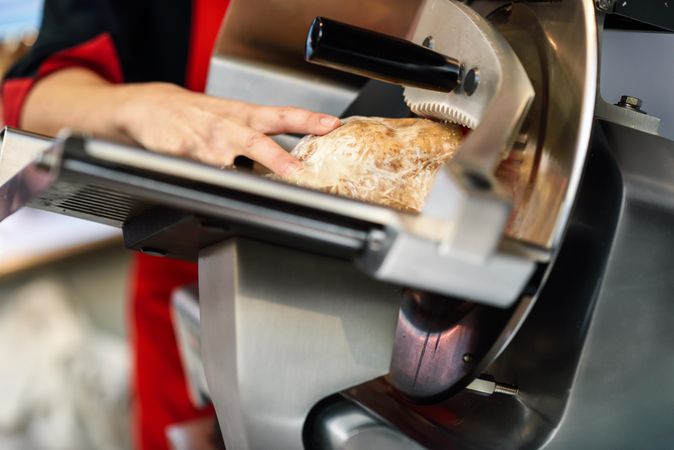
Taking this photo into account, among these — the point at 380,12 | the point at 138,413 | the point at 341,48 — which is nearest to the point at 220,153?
the point at 341,48

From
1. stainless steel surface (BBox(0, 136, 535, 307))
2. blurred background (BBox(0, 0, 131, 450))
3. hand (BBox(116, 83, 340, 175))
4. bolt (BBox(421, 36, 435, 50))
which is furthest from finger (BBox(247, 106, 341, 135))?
blurred background (BBox(0, 0, 131, 450))

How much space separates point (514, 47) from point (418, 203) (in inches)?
7.4

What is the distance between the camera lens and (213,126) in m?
0.73

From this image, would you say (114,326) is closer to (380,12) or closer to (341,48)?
(380,12)

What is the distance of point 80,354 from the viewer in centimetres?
226

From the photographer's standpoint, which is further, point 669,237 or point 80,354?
point 80,354

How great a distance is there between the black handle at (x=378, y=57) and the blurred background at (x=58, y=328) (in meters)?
1.80

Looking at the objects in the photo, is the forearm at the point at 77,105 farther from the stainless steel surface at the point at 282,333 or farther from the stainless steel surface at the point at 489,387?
the stainless steel surface at the point at 489,387

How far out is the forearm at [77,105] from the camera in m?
0.87

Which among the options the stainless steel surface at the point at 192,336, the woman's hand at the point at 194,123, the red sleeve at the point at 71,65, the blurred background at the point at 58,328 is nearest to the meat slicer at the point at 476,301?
the woman's hand at the point at 194,123

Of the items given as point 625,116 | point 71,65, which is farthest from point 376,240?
point 71,65

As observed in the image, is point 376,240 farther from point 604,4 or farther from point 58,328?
point 58,328

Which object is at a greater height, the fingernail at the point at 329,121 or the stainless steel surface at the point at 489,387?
the fingernail at the point at 329,121

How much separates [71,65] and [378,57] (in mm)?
717
